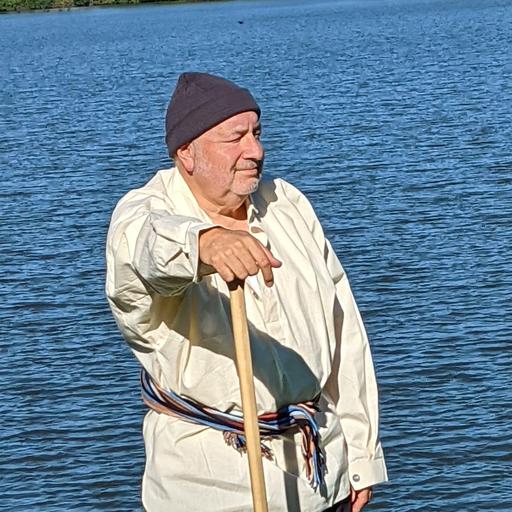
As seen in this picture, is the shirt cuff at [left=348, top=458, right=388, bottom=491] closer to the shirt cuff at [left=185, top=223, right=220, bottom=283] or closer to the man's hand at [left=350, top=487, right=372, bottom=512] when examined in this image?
the man's hand at [left=350, top=487, right=372, bottom=512]

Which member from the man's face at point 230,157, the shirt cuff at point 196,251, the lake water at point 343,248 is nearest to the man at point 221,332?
the man's face at point 230,157

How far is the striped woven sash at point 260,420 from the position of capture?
13.0ft

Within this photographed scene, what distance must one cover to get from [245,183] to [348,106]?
930 inches

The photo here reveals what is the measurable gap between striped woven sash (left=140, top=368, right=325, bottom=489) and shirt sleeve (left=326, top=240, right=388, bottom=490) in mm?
239

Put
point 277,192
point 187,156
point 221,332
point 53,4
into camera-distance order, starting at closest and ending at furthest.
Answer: point 221,332 → point 187,156 → point 277,192 → point 53,4

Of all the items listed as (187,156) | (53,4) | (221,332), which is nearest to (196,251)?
(221,332)

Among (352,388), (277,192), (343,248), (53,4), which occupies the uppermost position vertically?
(277,192)

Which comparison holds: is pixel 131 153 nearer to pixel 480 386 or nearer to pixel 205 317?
pixel 480 386

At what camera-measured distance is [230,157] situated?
13.0 feet

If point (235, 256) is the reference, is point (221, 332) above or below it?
below

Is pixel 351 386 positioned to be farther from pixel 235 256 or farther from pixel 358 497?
pixel 235 256

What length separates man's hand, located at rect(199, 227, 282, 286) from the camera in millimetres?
3395

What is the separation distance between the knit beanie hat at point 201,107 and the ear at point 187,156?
0.5 inches

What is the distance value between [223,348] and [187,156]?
21.2 inches
